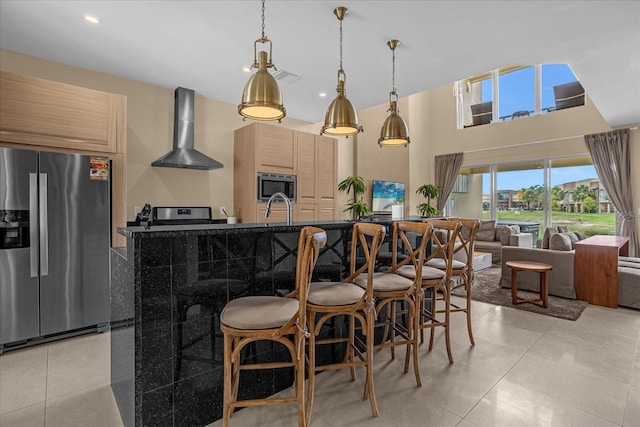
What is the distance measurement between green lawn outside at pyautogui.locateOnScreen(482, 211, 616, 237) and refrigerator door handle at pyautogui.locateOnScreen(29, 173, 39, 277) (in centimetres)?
890

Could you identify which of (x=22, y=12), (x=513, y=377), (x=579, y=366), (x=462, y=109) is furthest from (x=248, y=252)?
(x=462, y=109)

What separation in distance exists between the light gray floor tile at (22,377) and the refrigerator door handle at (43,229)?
67 centimetres

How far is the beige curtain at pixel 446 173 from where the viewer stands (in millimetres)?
8414

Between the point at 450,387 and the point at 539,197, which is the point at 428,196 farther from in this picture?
the point at 450,387

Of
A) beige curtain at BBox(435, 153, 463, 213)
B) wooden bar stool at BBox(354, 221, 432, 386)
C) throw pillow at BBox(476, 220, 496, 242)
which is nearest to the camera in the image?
wooden bar stool at BBox(354, 221, 432, 386)

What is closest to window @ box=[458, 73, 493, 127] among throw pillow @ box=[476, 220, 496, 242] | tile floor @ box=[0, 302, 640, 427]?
throw pillow @ box=[476, 220, 496, 242]

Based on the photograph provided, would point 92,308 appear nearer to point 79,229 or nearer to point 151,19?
point 79,229

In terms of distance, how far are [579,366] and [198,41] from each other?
426 cm

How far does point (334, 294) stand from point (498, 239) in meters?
6.68

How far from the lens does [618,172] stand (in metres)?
5.91

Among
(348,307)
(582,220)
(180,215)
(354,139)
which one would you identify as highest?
(354,139)

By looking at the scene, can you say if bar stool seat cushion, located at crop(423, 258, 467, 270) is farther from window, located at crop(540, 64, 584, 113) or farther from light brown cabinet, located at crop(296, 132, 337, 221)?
window, located at crop(540, 64, 584, 113)

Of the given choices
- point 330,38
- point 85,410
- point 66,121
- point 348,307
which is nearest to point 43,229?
point 66,121

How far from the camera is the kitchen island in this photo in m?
1.52
